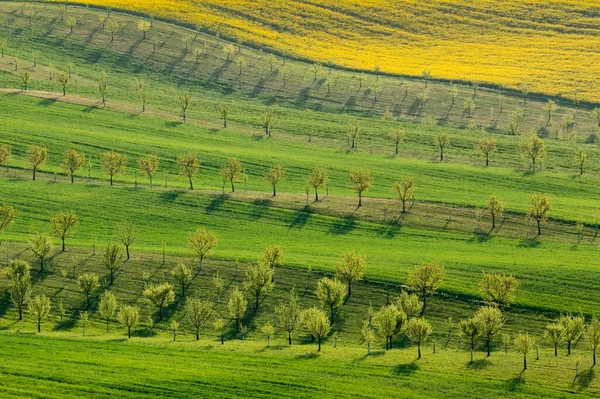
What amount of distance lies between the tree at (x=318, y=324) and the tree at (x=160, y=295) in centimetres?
1863

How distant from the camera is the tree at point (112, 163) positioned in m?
167

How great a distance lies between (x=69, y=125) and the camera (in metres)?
198

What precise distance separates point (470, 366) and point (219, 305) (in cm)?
3528

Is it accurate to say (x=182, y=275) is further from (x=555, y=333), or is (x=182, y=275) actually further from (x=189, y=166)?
(x=555, y=333)

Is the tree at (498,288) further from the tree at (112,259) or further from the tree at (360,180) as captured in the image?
the tree at (112,259)

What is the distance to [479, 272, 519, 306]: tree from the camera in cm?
12319

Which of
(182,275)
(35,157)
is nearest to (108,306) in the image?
(182,275)

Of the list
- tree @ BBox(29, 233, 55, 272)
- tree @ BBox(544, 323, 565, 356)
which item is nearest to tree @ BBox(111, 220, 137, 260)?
tree @ BBox(29, 233, 55, 272)

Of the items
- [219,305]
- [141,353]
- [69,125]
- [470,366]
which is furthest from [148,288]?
[69,125]

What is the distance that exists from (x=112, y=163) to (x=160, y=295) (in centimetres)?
5300

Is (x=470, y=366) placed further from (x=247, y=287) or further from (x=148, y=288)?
(x=148, y=288)

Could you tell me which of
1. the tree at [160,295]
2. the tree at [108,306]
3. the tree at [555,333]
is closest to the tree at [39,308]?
the tree at [108,306]

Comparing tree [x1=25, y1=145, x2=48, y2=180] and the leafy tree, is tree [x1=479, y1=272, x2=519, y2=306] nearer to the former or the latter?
the leafy tree

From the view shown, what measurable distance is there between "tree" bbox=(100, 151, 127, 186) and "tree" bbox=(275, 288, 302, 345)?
56.4 meters
